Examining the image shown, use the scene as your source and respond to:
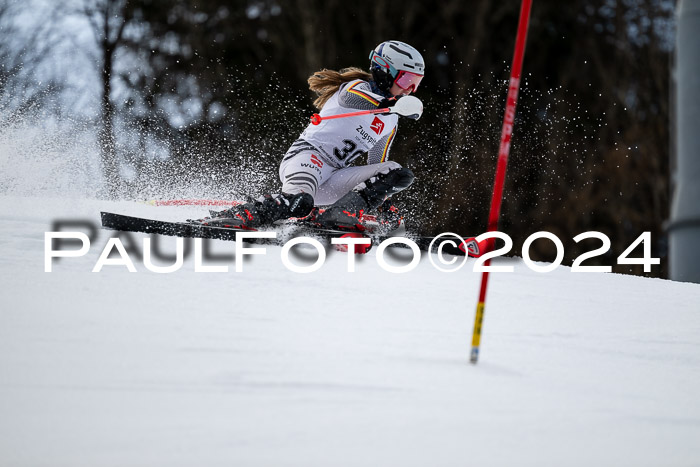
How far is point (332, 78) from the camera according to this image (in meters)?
6.41

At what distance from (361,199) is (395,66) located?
3.32ft

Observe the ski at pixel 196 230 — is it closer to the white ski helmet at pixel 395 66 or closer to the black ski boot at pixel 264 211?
the black ski boot at pixel 264 211

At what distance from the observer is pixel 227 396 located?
2807 mm

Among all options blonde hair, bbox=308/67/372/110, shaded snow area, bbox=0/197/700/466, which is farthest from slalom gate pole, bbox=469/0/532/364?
blonde hair, bbox=308/67/372/110

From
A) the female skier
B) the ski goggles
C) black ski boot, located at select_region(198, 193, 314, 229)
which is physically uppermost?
the ski goggles

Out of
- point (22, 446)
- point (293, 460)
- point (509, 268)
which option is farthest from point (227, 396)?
point (509, 268)

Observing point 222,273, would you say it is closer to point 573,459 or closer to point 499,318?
point 499,318

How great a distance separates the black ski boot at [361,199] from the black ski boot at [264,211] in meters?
0.29

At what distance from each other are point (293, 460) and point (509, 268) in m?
4.50

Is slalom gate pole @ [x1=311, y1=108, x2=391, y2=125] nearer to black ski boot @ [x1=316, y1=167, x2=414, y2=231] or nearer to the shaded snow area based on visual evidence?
black ski boot @ [x1=316, y1=167, x2=414, y2=231]

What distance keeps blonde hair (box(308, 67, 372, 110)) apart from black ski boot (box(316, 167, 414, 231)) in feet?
2.30

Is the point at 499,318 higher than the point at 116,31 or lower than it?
lower

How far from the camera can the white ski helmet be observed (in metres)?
6.20

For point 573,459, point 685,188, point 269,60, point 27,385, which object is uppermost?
point 269,60
